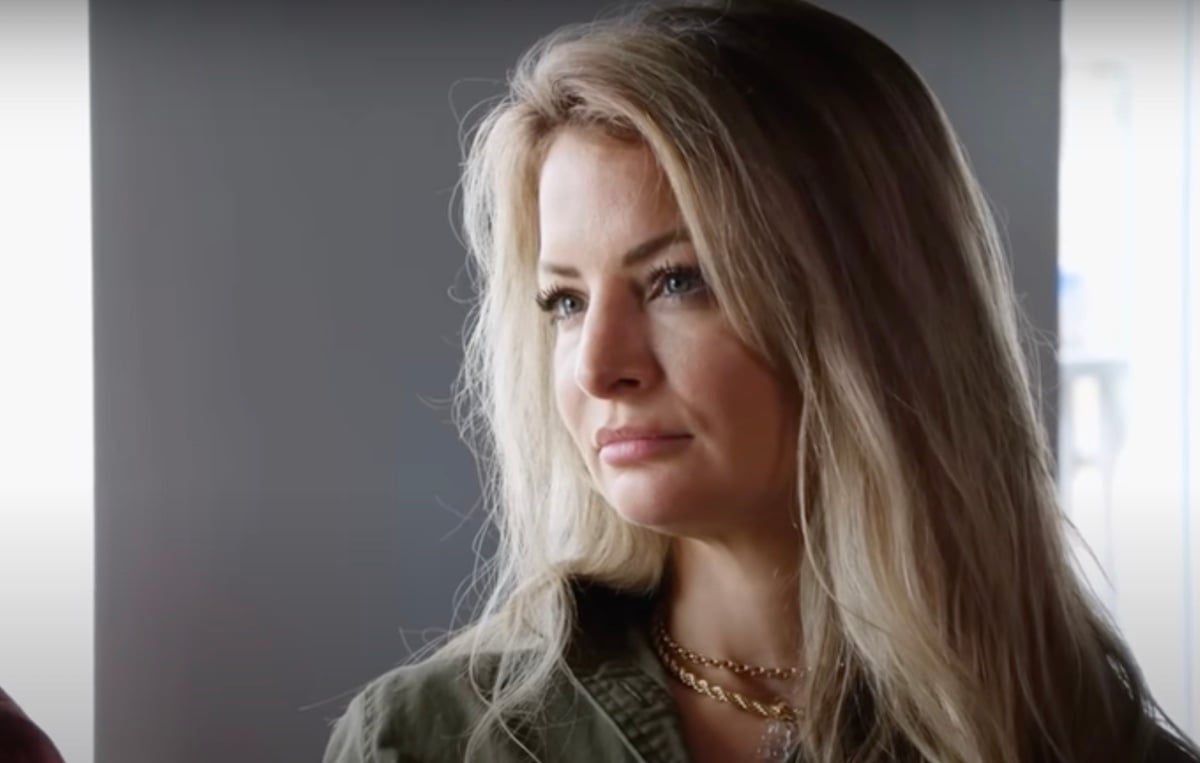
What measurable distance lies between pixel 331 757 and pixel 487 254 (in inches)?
19.8

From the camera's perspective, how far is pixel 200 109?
1.62 metres

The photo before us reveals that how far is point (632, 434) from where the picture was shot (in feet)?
3.56

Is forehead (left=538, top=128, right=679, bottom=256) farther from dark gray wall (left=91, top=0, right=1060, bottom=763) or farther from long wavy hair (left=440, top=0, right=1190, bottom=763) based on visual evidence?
dark gray wall (left=91, top=0, right=1060, bottom=763)

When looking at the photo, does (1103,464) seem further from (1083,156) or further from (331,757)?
(331,757)

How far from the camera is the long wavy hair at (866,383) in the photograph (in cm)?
110

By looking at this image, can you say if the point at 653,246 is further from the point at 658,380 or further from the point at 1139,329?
the point at 1139,329

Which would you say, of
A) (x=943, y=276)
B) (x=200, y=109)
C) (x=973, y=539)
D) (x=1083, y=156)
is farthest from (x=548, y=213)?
(x=1083, y=156)

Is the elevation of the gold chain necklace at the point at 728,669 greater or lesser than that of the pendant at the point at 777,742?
greater

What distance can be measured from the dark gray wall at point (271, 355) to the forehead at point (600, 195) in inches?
21.9

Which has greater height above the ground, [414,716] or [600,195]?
[600,195]

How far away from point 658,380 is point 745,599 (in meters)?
0.21

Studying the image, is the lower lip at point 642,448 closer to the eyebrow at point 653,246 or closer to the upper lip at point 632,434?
the upper lip at point 632,434

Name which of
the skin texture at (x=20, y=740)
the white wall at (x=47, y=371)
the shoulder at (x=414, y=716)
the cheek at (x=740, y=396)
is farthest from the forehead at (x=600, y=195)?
the white wall at (x=47, y=371)

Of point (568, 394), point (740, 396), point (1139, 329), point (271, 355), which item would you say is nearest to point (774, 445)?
point (740, 396)
